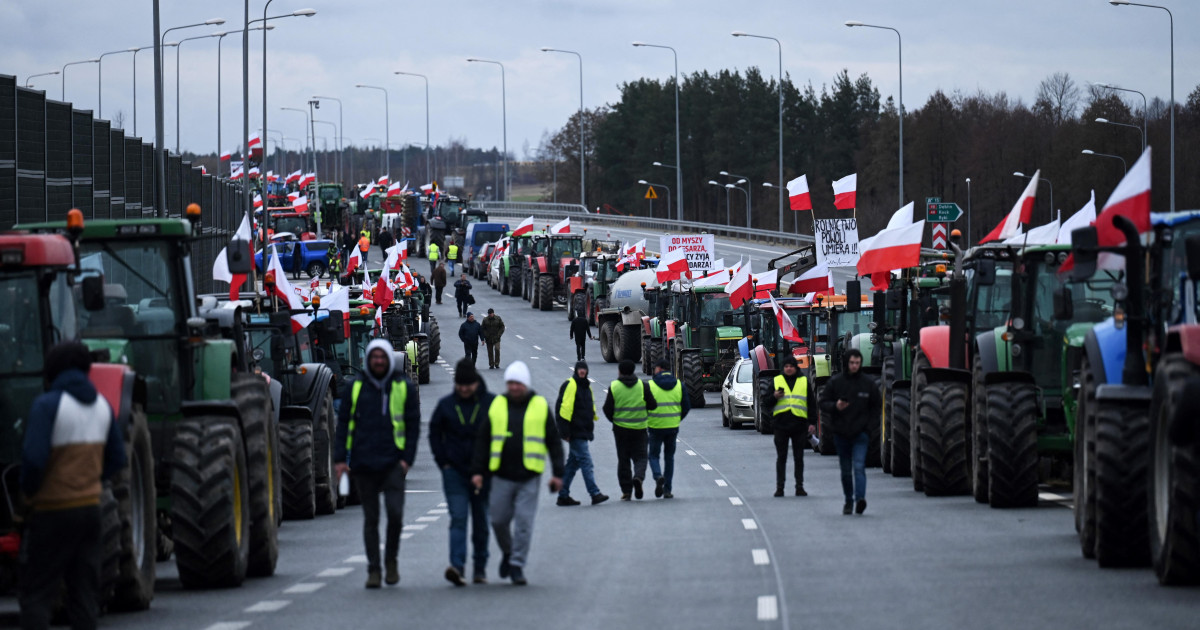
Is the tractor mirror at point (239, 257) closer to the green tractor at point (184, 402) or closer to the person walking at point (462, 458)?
the green tractor at point (184, 402)

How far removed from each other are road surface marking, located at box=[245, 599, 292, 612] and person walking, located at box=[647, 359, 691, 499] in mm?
9367

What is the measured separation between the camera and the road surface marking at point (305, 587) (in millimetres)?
13562

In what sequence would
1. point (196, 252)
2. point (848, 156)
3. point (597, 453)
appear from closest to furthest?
point (597, 453) < point (196, 252) < point (848, 156)

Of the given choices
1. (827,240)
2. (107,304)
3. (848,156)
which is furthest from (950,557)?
(848,156)

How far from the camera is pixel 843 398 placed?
19.5 m

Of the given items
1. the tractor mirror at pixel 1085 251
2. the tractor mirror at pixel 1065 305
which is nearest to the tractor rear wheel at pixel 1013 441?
the tractor mirror at pixel 1065 305

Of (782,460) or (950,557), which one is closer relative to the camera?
(950,557)

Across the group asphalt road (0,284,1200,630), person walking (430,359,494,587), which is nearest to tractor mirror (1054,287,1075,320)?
asphalt road (0,284,1200,630)

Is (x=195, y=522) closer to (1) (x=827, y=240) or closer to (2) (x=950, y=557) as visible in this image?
(2) (x=950, y=557)

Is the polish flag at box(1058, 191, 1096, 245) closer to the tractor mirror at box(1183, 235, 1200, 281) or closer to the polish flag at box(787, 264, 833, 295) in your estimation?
the polish flag at box(787, 264, 833, 295)

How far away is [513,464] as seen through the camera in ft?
44.5

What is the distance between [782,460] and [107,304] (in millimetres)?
10401

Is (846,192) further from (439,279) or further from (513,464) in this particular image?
(439,279)

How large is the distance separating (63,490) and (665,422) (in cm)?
1227
